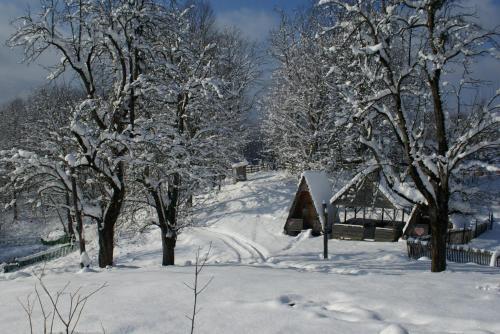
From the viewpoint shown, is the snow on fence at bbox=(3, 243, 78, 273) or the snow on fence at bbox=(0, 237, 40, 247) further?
the snow on fence at bbox=(0, 237, 40, 247)

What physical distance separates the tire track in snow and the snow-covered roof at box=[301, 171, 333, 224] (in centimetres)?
415

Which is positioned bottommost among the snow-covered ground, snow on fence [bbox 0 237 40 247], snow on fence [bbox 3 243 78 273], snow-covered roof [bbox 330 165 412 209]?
snow on fence [bbox 0 237 40 247]

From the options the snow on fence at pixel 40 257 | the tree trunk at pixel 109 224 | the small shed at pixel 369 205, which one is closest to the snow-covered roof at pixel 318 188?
the small shed at pixel 369 205

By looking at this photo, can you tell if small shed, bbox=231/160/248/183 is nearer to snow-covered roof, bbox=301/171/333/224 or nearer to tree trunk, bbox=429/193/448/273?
snow-covered roof, bbox=301/171/333/224

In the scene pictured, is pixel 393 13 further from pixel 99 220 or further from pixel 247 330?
pixel 99 220

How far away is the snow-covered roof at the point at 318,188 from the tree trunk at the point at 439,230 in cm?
1197

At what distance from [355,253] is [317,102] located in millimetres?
14119

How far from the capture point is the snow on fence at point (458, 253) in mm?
16214

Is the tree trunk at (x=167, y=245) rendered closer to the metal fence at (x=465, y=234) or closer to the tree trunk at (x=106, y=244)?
the tree trunk at (x=106, y=244)

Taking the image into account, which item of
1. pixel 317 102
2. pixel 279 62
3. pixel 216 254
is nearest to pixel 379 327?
pixel 216 254

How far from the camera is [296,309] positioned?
5.27 meters

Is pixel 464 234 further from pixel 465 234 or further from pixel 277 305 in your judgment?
pixel 277 305

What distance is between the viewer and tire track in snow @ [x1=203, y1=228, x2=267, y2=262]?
20.6 metres

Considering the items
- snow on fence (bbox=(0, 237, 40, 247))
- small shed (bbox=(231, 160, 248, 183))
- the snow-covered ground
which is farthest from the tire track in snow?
snow on fence (bbox=(0, 237, 40, 247))
